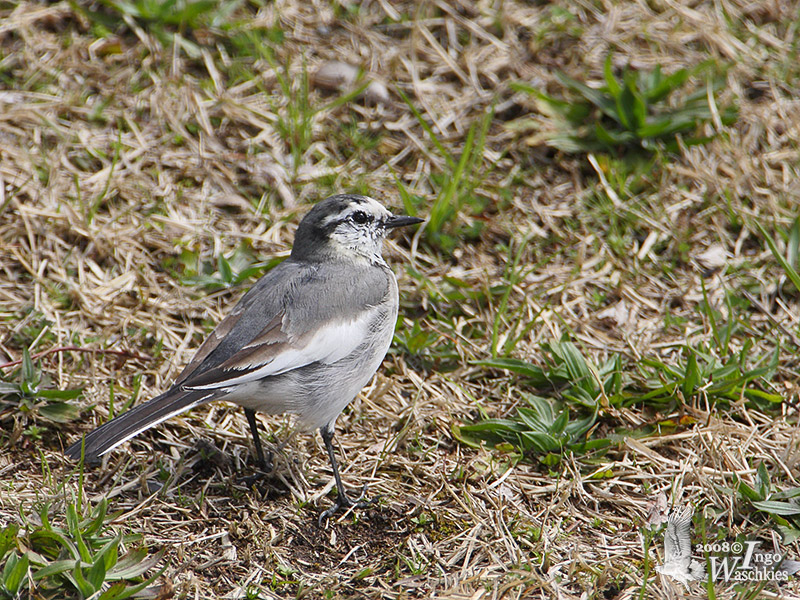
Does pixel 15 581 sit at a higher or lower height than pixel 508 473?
higher

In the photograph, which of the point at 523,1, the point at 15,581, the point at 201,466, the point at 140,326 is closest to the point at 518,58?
the point at 523,1

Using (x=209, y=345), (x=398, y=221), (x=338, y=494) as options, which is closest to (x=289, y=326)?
(x=209, y=345)

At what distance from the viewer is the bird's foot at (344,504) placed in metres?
4.45

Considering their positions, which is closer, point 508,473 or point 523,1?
point 508,473

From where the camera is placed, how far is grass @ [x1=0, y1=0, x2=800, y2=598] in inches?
165

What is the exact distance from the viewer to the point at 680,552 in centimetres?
404

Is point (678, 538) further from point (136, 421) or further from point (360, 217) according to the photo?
point (136, 421)

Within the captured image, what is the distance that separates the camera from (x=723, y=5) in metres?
7.76

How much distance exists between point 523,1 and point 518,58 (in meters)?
0.79

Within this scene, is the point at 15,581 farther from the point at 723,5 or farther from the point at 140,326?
the point at 723,5

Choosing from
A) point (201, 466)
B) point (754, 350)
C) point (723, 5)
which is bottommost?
point (754, 350)

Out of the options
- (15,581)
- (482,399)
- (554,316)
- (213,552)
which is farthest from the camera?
(554,316)

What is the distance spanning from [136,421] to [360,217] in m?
1.85
